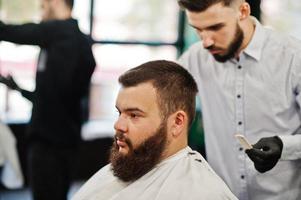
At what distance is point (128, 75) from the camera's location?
158 cm

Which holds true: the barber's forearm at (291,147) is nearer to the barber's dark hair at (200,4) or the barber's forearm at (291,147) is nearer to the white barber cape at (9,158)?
the barber's dark hair at (200,4)

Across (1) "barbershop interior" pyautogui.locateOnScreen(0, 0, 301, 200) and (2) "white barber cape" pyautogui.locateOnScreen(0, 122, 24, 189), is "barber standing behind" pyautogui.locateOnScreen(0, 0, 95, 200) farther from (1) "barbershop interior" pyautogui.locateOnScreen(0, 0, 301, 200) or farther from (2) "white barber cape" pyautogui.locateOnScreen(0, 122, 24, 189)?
(1) "barbershop interior" pyautogui.locateOnScreen(0, 0, 301, 200)

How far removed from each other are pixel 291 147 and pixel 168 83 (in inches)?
20.8

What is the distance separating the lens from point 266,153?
5.54ft

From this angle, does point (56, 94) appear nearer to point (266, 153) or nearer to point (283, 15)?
point (266, 153)

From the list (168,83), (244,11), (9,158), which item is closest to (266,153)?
(168,83)

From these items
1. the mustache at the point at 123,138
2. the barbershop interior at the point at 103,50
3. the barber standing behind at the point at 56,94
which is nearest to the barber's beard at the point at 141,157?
the mustache at the point at 123,138

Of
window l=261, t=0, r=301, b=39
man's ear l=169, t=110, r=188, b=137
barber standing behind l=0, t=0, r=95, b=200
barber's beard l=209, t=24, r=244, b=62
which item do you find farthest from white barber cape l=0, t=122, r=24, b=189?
window l=261, t=0, r=301, b=39

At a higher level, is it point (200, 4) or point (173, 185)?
point (200, 4)

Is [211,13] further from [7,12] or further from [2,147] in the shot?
[7,12]

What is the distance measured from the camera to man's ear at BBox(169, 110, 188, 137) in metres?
1.58

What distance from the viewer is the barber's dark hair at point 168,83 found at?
5.10 feet

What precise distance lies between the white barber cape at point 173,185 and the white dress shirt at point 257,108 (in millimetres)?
392

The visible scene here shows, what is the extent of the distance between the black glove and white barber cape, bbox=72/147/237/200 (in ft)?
0.56
